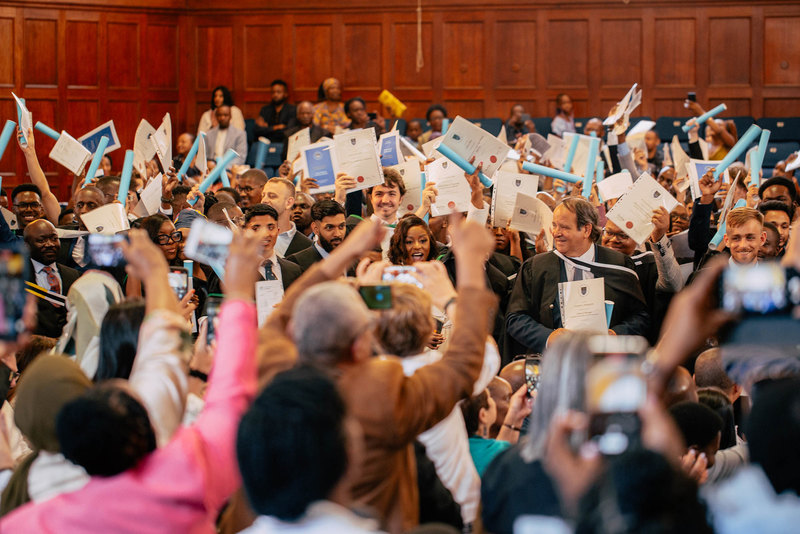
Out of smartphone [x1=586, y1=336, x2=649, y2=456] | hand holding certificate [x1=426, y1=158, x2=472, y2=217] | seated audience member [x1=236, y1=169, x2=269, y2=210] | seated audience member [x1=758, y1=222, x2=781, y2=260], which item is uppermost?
seated audience member [x1=236, y1=169, x2=269, y2=210]

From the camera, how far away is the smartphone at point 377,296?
2.28 metres

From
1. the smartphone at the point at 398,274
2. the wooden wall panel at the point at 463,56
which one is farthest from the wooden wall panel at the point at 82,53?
the smartphone at the point at 398,274

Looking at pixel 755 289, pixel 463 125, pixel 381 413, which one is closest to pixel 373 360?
pixel 381 413

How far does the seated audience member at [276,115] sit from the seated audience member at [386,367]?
9.28m

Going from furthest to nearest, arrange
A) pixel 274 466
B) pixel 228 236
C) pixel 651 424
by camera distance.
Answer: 1. pixel 228 236
2. pixel 651 424
3. pixel 274 466

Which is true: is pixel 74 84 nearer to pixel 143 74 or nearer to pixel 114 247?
pixel 143 74

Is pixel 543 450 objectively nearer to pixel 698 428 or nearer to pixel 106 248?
pixel 698 428

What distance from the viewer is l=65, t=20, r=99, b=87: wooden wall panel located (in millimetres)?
11984

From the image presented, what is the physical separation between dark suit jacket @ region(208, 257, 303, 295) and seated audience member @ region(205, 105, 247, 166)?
638 centimetres

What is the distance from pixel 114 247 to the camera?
249 centimetres

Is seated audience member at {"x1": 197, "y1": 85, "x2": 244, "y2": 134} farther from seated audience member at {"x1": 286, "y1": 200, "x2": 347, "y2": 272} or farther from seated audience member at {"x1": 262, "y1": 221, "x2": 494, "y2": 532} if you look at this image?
seated audience member at {"x1": 262, "y1": 221, "x2": 494, "y2": 532}

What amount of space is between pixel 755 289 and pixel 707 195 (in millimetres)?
3365

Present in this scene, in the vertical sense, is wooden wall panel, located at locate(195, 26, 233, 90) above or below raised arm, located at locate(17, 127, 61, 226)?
above

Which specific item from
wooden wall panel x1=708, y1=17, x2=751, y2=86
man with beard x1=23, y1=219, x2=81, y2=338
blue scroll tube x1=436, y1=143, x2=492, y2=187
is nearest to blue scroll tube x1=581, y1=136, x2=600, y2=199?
blue scroll tube x1=436, y1=143, x2=492, y2=187
